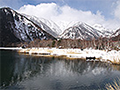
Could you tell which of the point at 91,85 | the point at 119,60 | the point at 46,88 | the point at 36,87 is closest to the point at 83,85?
the point at 91,85

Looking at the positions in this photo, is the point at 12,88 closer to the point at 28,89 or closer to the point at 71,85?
the point at 28,89

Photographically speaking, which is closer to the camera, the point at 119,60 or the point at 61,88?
the point at 61,88

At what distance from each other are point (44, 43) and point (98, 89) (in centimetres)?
17003

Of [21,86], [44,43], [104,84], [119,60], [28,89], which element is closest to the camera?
[28,89]

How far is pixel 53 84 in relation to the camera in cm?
1948

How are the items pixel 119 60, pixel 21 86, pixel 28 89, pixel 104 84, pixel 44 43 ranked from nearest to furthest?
pixel 28 89, pixel 21 86, pixel 104 84, pixel 119 60, pixel 44 43

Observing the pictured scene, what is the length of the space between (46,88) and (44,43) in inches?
6643

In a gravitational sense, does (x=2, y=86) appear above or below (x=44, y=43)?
below

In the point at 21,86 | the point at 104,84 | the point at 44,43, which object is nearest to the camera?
the point at 21,86

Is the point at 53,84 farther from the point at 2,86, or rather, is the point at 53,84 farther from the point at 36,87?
the point at 2,86

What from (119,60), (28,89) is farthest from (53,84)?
(119,60)

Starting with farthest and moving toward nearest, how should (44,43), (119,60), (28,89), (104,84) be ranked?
(44,43), (119,60), (104,84), (28,89)

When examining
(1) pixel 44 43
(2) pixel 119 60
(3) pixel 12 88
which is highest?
(1) pixel 44 43

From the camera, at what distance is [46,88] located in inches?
701
